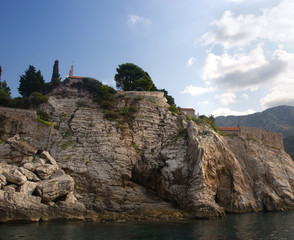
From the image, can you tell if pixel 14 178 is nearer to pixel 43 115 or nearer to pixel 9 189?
pixel 9 189

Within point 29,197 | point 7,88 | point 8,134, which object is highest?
point 7,88

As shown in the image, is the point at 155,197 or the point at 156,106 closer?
the point at 155,197

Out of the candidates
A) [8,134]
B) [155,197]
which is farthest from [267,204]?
[8,134]

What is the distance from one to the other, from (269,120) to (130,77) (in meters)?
110

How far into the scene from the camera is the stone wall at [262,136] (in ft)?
117

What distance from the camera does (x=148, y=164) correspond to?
27.1 m

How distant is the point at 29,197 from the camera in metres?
18.8

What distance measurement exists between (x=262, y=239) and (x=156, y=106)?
22965 mm

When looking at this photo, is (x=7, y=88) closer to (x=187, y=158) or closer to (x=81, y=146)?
(x=81, y=146)

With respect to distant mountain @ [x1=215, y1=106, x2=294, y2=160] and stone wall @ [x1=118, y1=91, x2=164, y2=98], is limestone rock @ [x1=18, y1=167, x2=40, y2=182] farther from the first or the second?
distant mountain @ [x1=215, y1=106, x2=294, y2=160]

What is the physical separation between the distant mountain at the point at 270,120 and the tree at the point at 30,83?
99860 mm

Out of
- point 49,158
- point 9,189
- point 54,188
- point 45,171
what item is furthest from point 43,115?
point 9,189

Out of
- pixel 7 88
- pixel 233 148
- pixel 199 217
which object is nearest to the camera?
pixel 199 217

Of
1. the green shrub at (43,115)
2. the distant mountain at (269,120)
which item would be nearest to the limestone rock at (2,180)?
the green shrub at (43,115)
